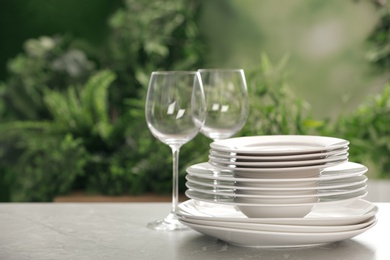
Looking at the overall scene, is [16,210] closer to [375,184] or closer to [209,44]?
[375,184]

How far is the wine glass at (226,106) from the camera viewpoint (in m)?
1.50

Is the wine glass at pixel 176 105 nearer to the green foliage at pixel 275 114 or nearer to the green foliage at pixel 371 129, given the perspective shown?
the green foliage at pixel 275 114

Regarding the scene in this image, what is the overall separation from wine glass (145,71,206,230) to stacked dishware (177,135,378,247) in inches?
4.7

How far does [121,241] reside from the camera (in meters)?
1.25

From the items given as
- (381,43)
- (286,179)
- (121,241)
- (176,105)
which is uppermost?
(381,43)

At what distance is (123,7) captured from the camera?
4664 mm

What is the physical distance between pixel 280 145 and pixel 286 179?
0.52 ft

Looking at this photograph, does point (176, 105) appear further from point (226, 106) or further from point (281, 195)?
point (281, 195)

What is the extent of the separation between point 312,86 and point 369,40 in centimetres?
40

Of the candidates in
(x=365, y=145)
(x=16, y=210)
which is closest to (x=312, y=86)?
(x=365, y=145)

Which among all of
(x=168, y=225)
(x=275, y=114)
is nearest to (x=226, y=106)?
(x=168, y=225)

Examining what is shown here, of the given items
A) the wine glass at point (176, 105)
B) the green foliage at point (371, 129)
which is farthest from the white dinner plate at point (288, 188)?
the green foliage at point (371, 129)

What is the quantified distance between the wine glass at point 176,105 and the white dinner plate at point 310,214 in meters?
0.06

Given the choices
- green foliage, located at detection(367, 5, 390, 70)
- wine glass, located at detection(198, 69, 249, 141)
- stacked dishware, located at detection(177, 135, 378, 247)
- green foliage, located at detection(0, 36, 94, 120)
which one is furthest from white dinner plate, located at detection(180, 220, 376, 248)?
green foliage, located at detection(367, 5, 390, 70)
